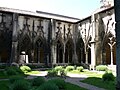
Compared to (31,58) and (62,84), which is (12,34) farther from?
(62,84)

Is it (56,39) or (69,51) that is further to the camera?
(69,51)

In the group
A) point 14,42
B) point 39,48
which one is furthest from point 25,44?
point 14,42

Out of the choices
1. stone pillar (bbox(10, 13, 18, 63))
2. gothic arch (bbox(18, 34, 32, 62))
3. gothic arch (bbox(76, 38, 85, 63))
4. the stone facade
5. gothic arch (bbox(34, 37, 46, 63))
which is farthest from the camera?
gothic arch (bbox(76, 38, 85, 63))

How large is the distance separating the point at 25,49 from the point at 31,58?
1374 millimetres

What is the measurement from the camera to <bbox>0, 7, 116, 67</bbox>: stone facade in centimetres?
2244

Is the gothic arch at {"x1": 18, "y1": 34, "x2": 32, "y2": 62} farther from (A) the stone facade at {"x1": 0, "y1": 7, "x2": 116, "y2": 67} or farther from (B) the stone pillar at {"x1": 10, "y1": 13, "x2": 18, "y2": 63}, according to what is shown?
(B) the stone pillar at {"x1": 10, "y1": 13, "x2": 18, "y2": 63}

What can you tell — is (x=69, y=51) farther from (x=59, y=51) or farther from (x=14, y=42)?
(x=14, y=42)

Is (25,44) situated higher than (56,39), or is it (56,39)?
(56,39)

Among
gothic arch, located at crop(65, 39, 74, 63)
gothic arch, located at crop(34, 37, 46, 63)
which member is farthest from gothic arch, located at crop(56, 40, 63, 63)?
gothic arch, located at crop(34, 37, 46, 63)

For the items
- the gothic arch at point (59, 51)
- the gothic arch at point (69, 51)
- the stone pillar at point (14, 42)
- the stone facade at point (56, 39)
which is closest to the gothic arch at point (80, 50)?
the stone facade at point (56, 39)

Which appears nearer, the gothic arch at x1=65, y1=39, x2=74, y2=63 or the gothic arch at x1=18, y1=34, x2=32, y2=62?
the gothic arch at x1=18, y1=34, x2=32, y2=62

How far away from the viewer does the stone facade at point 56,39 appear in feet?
73.6

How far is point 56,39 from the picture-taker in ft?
84.2

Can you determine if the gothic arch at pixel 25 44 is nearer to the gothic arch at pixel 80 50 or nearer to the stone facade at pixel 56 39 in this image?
the stone facade at pixel 56 39
